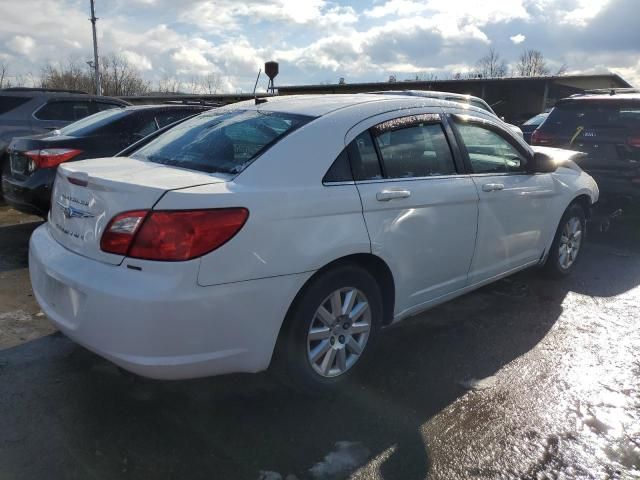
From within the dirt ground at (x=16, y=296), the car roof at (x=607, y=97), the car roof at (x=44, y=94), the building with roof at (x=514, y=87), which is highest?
the building with roof at (x=514, y=87)

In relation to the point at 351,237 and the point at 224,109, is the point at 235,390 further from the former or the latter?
the point at 224,109

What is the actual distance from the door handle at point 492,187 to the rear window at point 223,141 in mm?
1455

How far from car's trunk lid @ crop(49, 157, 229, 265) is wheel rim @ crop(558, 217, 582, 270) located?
145 inches

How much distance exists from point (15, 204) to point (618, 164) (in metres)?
7.19

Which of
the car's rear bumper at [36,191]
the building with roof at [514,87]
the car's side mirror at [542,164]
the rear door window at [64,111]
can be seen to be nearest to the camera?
the car's side mirror at [542,164]

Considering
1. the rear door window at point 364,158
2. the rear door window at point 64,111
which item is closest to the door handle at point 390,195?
the rear door window at point 364,158

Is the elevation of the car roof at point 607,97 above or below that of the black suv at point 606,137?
above

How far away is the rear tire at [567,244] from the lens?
201 inches

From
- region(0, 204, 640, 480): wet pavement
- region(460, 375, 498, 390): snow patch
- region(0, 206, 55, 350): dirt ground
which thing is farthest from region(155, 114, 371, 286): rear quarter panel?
region(0, 206, 55, 350): dirt ground

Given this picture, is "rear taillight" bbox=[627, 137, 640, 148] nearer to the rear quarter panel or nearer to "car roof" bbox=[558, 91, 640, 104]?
"car roof" bbox=[558, 91, 640, 104]

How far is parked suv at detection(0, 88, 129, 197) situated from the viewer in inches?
304

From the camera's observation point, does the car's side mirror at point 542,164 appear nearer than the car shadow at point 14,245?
Yes

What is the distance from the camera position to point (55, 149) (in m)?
5.75

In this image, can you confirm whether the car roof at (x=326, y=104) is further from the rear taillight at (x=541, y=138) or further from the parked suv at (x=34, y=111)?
the parked suv at (x=34, y=111)
